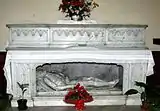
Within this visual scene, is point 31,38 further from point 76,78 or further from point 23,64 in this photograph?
point 76,78

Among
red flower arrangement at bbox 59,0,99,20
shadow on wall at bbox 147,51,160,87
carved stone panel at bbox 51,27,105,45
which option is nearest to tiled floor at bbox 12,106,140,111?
shadow on wall at bbox 147,51,160,87

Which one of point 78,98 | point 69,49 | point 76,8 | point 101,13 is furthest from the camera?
point 101,13

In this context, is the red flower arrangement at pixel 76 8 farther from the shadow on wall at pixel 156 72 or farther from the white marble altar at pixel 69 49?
the shadow on wall at pixel 156 72

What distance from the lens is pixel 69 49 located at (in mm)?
4223

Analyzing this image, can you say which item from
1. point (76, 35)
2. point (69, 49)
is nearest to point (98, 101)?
point (69, 49)

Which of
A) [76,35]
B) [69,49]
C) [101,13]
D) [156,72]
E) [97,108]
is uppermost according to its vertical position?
[101,13]

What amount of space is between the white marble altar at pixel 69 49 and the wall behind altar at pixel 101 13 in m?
0.62

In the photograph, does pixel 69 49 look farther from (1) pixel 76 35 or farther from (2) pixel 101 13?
(2) pixel 101 13

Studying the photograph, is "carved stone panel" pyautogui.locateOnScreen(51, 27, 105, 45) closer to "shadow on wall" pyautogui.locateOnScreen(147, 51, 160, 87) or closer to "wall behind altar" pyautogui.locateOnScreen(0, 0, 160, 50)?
"wall behind altar" pyautogui.locateOnScreen(0, 0, 160, 50)

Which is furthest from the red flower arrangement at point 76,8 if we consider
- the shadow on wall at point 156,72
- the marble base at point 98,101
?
the shadow on wall at point 156,72

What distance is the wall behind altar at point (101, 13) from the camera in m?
4.79

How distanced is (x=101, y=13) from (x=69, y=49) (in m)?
1.04

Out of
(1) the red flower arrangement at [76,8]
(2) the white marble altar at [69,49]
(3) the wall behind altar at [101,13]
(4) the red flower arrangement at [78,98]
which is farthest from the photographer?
(3) the wall behind altar at [101,13]

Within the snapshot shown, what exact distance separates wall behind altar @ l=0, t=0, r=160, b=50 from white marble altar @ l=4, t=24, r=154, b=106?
62 centimetres
